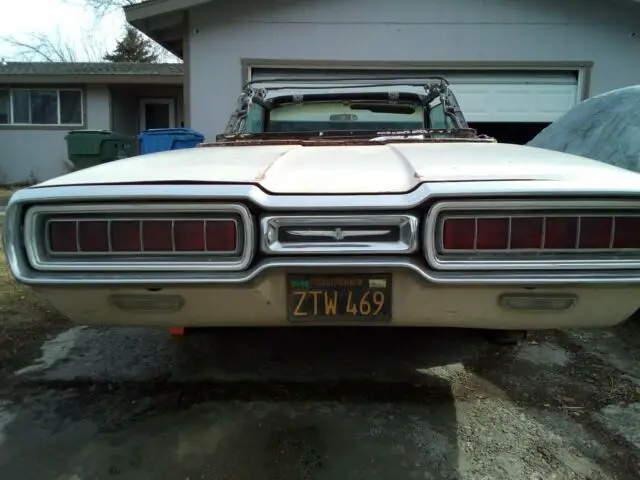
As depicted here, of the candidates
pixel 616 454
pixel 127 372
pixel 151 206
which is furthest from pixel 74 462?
pixel 616 454

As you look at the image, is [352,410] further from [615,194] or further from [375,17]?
[375,17]

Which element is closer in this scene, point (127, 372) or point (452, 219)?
point (452, 219)

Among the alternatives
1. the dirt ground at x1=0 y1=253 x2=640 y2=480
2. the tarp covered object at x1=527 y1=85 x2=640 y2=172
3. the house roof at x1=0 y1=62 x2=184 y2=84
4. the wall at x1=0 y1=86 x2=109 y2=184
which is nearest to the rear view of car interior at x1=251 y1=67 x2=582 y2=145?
the tarp covered object at x1=527 y1=85 x2=640 y2=172

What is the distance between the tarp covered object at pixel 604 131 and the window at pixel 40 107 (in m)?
13.6

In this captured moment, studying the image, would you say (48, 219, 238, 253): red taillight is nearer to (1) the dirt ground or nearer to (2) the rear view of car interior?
(1) the dirt ground

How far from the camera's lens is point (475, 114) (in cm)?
918

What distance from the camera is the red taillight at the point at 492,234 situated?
6.11 ft

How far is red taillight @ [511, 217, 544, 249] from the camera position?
185cm

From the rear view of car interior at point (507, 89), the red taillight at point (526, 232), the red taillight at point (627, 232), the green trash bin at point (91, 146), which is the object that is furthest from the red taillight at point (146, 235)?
the green trash bin at point (91, 146)

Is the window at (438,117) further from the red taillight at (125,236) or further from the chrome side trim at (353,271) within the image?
the red taillight at (125,236)

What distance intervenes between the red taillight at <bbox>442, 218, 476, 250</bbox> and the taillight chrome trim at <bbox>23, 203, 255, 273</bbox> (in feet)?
2.18

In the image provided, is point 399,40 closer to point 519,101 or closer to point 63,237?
point 519,101

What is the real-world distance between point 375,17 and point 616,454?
8.06 meters

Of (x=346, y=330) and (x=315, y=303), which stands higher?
(x=315, y=303)
